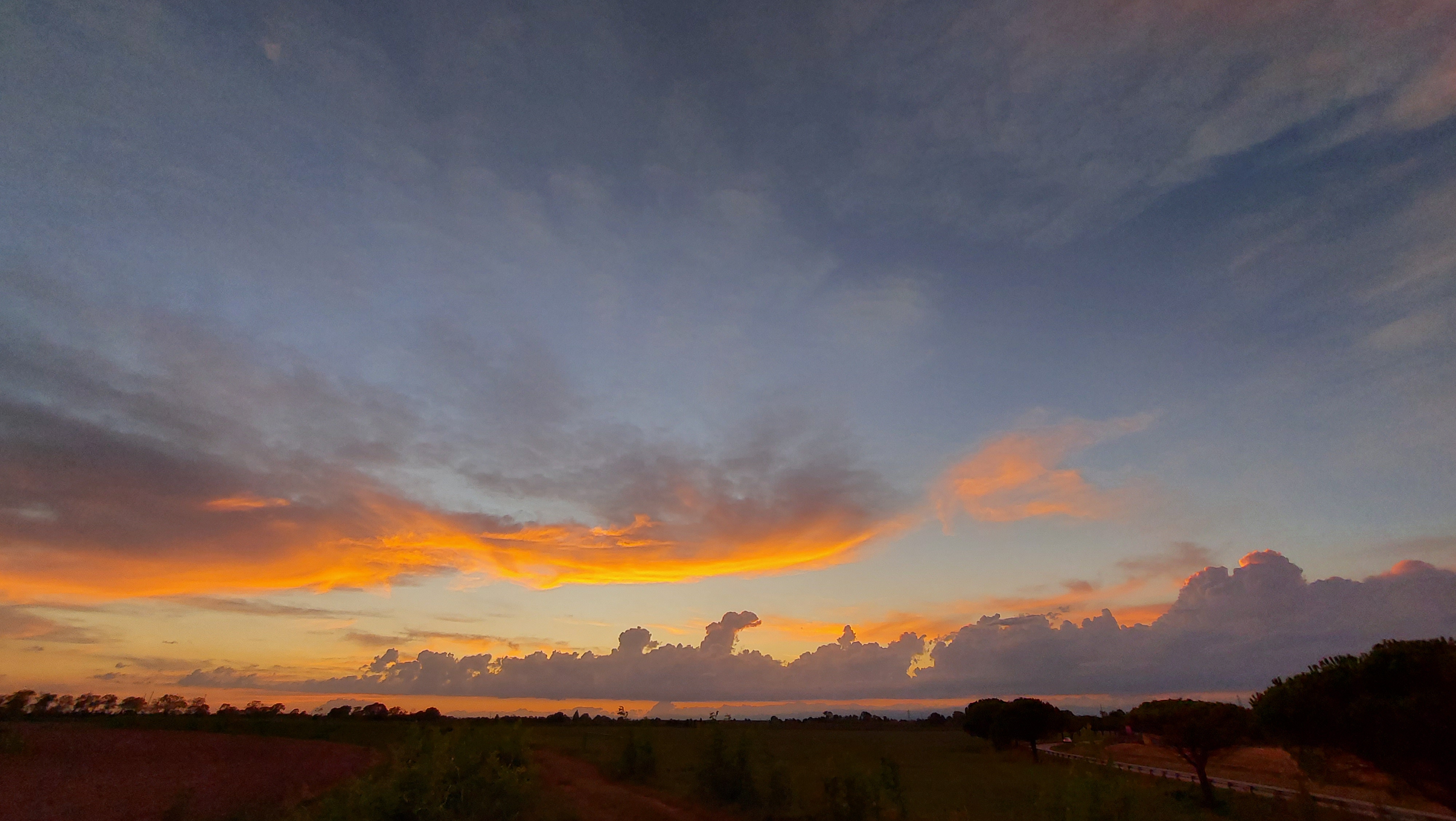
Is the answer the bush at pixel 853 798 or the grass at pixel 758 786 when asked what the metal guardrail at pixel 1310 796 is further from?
the bush at pixel 853 798

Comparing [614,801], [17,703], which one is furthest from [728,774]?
[17,703]

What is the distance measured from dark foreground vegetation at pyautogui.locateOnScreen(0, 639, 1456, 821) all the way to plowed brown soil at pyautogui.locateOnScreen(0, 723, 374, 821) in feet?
3.55

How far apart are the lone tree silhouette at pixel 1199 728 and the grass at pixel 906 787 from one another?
2138 millimetres

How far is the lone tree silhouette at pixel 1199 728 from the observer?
133ft

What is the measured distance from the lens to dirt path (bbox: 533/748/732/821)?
35.4m

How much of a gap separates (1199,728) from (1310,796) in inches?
345

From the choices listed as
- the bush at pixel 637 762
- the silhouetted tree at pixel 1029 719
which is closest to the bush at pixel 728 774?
the bush at pixel 637 762

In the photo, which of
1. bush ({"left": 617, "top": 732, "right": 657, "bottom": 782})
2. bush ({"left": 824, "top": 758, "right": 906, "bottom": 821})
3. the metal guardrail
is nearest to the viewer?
bush ({"left": 824, "top": 758, "right": 906, "bottom": 821})

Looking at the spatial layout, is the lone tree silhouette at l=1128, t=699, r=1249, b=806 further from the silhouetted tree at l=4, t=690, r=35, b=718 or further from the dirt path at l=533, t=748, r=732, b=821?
the silhouetted tree at l=4, t=690, r=35, b=718

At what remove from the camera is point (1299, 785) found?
31.6 metres

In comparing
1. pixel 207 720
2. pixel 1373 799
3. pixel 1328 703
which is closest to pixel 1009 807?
pixel 1328 703

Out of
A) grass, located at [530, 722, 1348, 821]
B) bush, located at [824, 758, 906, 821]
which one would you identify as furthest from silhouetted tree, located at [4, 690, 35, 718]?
bush, located at [824, 758, 906, 821]

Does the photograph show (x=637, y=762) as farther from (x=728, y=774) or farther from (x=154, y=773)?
(x=154, y=773)

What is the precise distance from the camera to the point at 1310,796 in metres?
32.7
